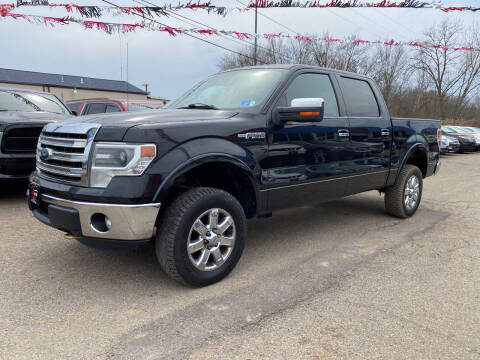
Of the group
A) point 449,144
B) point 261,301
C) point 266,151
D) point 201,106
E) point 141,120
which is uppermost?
point 201,106

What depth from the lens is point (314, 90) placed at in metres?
3.99

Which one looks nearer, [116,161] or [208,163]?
[116,161]

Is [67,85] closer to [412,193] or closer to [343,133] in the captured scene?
[412,193]

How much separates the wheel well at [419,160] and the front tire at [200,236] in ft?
11.8

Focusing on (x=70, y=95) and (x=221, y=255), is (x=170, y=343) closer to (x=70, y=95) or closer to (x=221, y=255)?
(x=221, y=255)

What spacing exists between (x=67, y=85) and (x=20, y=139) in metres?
53.9

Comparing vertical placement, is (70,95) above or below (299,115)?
above

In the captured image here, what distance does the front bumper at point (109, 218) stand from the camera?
254 cm

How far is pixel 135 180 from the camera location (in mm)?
2553

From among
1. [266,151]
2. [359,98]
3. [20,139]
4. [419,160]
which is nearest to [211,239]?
[266,151]

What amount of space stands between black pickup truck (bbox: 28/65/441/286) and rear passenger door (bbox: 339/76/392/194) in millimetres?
20

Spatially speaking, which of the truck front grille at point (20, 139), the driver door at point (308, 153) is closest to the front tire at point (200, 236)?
the driver door at point (308, 153)

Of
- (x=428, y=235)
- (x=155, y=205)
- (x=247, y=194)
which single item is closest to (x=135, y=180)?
(x=155, y=205)

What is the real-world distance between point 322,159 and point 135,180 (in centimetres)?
202
